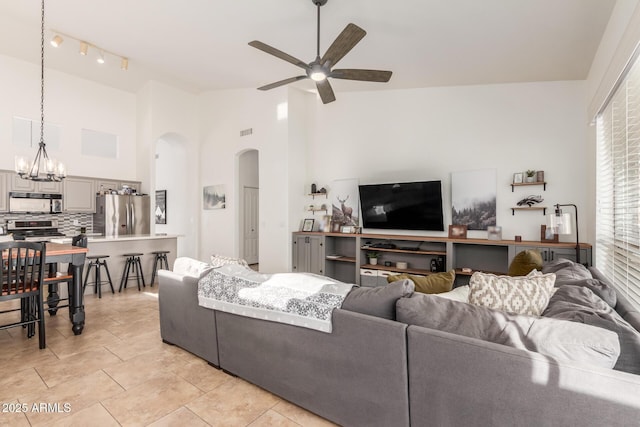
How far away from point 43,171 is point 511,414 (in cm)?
521

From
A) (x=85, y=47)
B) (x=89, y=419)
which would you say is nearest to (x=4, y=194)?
(x=85, y=47)

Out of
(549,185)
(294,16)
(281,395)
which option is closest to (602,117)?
(549,185)

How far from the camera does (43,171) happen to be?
13.2 ft

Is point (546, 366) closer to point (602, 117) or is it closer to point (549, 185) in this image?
point (602, 117)

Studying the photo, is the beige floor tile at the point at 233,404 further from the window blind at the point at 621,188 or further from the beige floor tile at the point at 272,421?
the window blind at the point at 621,188

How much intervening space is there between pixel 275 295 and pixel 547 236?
381cm

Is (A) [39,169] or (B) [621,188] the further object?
(A) [39,169]

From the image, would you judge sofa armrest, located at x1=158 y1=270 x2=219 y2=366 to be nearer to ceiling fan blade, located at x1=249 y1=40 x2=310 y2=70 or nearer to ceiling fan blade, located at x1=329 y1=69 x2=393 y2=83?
ceiling fan blade, located at x1=249 y1=40 x2=310 y2=70

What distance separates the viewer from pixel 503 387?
4.36 ft

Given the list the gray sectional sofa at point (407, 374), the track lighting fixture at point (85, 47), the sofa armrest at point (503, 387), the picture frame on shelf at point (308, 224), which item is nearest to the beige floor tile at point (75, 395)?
the gray sectional sofa at point (407, 374)

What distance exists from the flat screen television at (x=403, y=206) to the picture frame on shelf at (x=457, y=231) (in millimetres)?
142

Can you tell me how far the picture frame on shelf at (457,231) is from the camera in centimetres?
473

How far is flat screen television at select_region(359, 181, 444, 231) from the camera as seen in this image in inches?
193

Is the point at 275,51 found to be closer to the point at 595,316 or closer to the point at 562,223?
the point at 595,316
